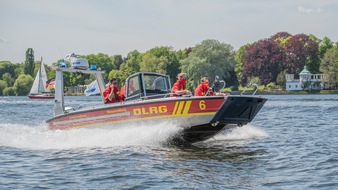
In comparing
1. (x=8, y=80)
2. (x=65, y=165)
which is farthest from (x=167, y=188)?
(x=8, y=80)

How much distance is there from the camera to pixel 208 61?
102000 millimetres

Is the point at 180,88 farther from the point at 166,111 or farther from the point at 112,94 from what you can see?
the point at 112,94

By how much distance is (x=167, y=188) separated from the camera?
11664mm

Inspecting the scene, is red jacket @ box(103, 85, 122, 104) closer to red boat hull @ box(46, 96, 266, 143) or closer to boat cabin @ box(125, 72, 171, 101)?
boat cabin @ box(125, 72, 171, 101)

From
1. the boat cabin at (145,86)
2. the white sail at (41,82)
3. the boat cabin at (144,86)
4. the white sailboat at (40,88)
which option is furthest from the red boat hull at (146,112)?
the white sail at (41,82)

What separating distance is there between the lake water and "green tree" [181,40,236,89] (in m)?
79.3

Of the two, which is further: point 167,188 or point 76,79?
point 76,79

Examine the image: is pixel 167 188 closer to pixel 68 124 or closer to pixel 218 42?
pixel 68 124

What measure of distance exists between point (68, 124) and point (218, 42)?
285ft

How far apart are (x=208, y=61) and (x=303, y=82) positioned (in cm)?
3460

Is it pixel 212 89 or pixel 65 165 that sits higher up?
pixel 212 89

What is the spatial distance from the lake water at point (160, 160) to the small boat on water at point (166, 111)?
1.03ft

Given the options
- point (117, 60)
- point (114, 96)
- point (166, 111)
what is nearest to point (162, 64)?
point (117, 60)

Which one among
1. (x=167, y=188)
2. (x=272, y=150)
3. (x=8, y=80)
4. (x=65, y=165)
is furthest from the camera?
(x=8, y=80)
